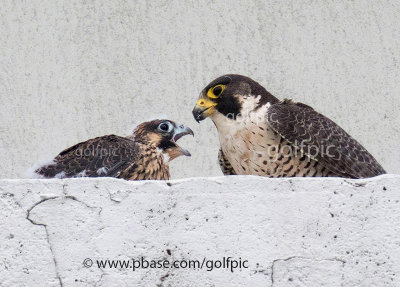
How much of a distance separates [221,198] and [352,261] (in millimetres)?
374

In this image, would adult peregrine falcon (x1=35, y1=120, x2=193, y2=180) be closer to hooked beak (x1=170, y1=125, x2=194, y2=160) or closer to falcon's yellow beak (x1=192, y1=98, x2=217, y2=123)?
hooked beak (x1=170, y1=125, x2=194, y2=160)

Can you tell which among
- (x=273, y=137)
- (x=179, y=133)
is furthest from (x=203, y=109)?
(x=179, y=133)

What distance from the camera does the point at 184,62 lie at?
4250 mm

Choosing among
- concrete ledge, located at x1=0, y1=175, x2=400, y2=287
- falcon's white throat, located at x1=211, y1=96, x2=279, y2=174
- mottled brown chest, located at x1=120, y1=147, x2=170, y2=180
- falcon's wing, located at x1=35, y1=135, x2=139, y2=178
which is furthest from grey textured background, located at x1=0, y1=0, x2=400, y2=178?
concrete ledge, located at x1=0, y1=175, x2=400, y2=287

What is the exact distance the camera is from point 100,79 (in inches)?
167

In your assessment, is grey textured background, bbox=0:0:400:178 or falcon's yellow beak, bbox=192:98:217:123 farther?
grey textured background, bbox=0:0:400:178

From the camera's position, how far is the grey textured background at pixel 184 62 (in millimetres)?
4172

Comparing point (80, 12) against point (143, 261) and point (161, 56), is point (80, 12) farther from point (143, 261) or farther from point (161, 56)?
point (143, 261)

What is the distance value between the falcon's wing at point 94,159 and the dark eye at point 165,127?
0.69ft

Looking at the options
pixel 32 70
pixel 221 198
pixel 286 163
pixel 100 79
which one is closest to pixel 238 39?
pixel 100 79

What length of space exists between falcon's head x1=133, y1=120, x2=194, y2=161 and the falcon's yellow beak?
32cm

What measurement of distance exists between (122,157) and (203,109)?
0.34 metres

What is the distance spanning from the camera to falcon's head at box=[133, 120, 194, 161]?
362 centimetres

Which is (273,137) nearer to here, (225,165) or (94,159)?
(225,165)
